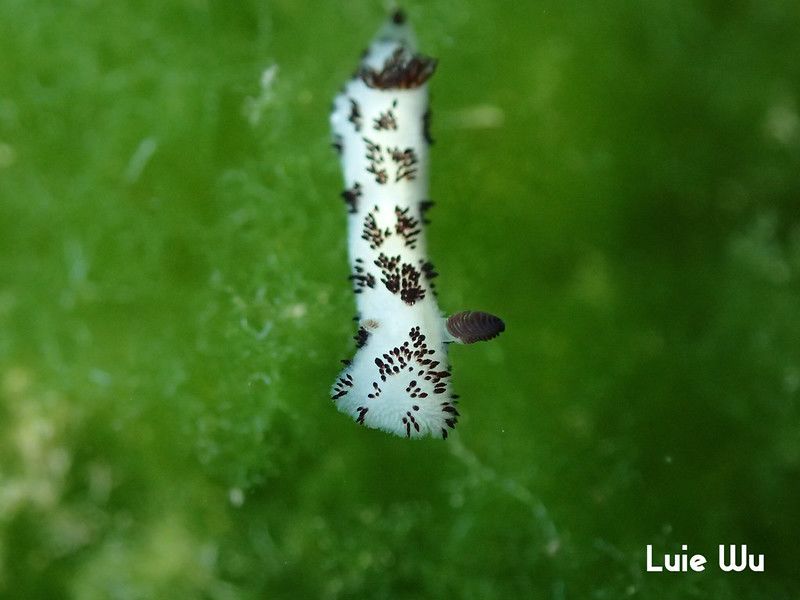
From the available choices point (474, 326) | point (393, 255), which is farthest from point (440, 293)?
point (474, 326)

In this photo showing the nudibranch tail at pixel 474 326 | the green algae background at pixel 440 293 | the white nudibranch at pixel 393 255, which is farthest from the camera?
the green algae background at pixel 440 293

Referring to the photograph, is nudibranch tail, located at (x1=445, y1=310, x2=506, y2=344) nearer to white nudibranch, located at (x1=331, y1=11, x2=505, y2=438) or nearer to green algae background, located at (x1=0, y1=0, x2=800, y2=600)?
white nudibranch, located at (x1=331, y1=11, x2=505, y2=438)

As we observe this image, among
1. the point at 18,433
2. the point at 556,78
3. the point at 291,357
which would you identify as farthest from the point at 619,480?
the point at 18,433


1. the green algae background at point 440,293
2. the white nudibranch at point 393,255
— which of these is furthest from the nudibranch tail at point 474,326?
the green algae background at point 440,293

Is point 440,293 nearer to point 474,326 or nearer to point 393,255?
point 393,255

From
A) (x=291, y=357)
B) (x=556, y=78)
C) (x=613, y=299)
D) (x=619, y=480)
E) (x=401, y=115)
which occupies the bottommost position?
(x=619, y=480)

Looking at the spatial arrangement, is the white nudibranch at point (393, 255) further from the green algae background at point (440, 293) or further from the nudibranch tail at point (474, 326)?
the green algae background at point (440, 293)

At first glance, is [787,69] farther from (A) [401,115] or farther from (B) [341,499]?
(B) [341,499]
